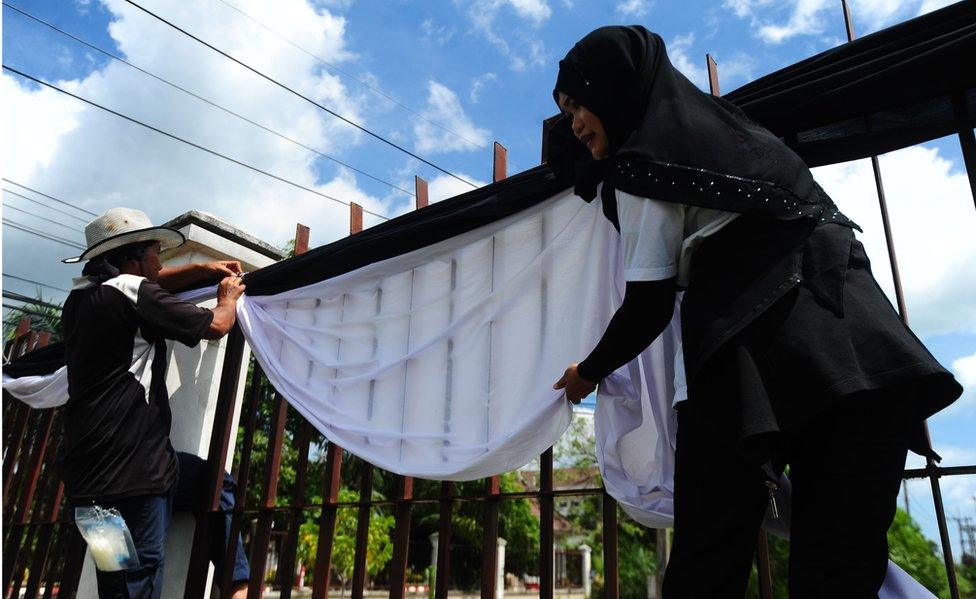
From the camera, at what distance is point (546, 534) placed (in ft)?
6.77

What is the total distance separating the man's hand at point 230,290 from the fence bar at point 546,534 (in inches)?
62.5

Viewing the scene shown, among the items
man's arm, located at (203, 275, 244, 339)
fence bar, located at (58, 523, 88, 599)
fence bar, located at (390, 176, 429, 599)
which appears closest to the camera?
fence bar, located at (390, 176, 429, 599)

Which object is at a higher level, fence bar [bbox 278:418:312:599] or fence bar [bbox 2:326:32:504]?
fence bar [bbox 2:326:32:504]

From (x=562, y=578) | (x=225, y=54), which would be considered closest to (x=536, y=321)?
(x=225, y=54)

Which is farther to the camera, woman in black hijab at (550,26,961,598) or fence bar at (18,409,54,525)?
fence bar at (18,409,54,525)

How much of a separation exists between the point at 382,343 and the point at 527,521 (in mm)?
21459

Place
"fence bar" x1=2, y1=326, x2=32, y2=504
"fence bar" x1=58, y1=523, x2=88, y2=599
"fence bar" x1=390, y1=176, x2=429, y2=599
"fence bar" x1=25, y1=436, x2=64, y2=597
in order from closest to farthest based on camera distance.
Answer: "fence bar" x1=390, y1=176, x2=429, y2=599, "fence bar" x1=58, y1=523, x2=88, y2=599, "fence bar" x1=25, y1=436, x2=64, y2=597, "fence bar" x1=2, y1=326, x2=32, y2=504

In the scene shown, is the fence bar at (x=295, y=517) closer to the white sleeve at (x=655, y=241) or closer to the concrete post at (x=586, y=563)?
the white sleeve at (x=655, y=241)


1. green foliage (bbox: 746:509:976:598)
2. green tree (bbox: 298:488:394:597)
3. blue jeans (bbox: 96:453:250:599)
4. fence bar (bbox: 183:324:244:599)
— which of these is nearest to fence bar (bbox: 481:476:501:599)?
blue jeans (bbox: 96:453:250:599)

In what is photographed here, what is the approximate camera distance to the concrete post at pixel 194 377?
309 centimetres

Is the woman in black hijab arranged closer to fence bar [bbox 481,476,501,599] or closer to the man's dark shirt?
fence bar [bbox 481,476,501,599]

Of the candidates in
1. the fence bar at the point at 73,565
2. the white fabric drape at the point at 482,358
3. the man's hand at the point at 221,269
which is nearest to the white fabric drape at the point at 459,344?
the white fabric drape at the point at 482,358

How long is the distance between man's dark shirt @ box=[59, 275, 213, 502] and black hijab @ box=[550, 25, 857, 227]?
1.83m

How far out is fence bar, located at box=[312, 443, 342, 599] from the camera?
8.38ft
